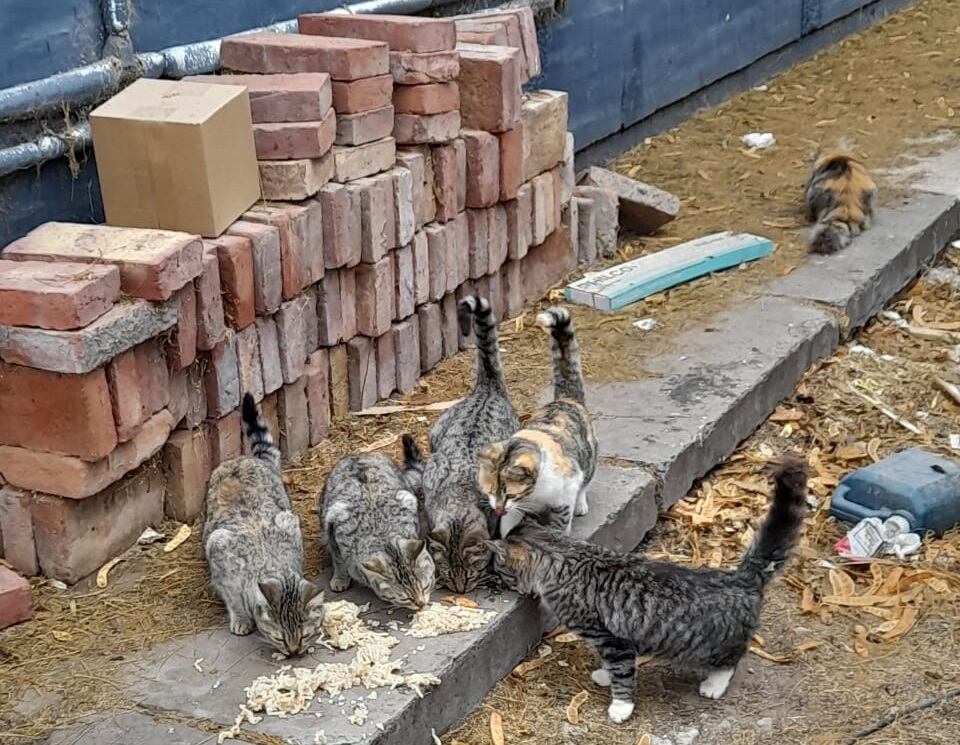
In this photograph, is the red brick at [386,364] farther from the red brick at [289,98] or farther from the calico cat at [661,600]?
the calico cat at [661,600]

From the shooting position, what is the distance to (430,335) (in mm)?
6973

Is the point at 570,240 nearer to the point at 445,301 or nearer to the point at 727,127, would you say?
the point at 445,301

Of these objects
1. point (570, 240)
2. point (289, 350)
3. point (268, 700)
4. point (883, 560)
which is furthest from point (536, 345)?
point (268, 700)

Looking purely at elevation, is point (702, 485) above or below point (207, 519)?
below

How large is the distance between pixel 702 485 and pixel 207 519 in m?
2.43

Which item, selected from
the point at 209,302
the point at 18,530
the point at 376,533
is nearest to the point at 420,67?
the point at 209,302

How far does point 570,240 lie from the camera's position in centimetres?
812

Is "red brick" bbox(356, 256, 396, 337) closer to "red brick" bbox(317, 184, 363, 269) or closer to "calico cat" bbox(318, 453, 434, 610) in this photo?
"red brick" bbox(317, 184, 363, 269)

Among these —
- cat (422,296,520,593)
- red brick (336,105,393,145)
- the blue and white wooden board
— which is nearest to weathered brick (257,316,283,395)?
cat (422,296,520,593)

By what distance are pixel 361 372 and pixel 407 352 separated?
1.20 ft

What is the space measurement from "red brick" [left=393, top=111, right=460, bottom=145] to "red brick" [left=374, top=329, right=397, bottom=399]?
0.95 meters

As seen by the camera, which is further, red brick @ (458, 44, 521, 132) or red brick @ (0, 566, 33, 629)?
red brick @ (458, 44, 521, 132)

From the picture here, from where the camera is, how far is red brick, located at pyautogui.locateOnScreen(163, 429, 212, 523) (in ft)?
17.8

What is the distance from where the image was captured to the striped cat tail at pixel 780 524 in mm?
4566
